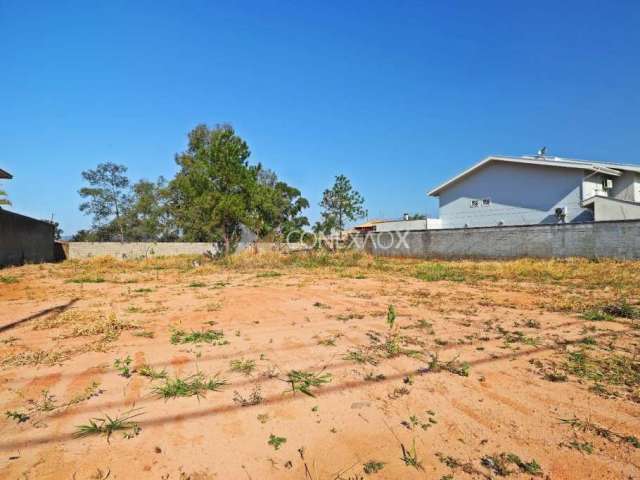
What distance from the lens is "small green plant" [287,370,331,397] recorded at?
8.12ft

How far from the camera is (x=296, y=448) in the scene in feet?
6.07

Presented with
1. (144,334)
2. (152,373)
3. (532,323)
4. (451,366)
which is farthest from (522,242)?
(152,373)

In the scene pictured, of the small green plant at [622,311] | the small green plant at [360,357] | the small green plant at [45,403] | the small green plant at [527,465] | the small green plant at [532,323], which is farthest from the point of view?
the small green plant at [622,311]

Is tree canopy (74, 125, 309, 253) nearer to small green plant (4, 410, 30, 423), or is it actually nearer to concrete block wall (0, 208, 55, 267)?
concrete block wall (0, 208, 55, 267)

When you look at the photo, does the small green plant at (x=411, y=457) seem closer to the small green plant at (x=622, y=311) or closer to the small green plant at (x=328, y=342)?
the small green plant at (x=328, y=342)

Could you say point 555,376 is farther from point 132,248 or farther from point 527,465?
point 132,248

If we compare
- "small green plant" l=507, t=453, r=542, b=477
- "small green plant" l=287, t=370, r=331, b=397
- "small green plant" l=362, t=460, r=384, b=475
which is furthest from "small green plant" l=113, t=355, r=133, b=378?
"small green plant" l=507, t=453, r=542, b=477

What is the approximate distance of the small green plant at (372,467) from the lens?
1674mm

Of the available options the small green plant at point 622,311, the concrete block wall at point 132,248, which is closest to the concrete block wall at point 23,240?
the concrete block wall at point 132,248

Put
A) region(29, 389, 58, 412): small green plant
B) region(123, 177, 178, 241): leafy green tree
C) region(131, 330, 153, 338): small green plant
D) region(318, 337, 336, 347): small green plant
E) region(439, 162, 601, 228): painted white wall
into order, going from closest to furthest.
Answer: region(29, 389, 58, 412): small green plant → region(318, 337, 336, 347): small green plant → region(131, 330, 153, 338): small green plant → region(439, 162, 601, 228): painted white wall → region(123, 177, 178, 241): leafy green tree

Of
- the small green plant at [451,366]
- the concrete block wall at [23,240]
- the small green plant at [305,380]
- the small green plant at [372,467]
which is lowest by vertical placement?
the small green plant at [372,467]

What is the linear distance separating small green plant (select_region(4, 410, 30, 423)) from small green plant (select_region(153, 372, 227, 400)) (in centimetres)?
71

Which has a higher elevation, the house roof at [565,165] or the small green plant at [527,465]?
the house roof at [565,165]

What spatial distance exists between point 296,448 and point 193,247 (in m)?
24.2
